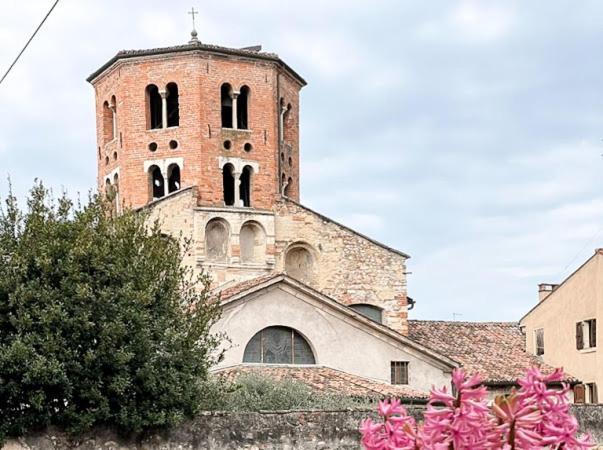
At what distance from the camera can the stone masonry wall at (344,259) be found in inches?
Answer: 1766

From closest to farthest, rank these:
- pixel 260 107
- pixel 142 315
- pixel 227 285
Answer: pixel 142 315, pixel 227 285, pixel 260 107

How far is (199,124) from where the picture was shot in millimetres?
44469

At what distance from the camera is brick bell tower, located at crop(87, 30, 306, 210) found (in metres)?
44.6

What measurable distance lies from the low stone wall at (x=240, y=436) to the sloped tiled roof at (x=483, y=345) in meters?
19.2

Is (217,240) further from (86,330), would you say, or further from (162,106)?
(86,330)

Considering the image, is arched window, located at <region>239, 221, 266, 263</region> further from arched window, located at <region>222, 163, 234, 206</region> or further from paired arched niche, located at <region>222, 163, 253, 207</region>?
arched window, located at <region>222, 163, 234, 206</region>

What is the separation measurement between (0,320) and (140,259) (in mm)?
2956

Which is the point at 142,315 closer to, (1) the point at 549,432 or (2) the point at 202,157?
(1) the point at 549,432

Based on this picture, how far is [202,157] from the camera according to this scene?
44.4m

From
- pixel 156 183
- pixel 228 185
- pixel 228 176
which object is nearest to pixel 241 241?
pixel 228 185

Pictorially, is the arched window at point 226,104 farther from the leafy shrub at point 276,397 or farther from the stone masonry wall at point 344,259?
the leafy shrub at point 276,397

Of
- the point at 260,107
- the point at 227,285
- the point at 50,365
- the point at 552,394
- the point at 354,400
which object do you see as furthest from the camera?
the point at 260,107

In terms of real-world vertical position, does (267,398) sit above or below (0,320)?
below

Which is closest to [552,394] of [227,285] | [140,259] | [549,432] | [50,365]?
[549,432]
